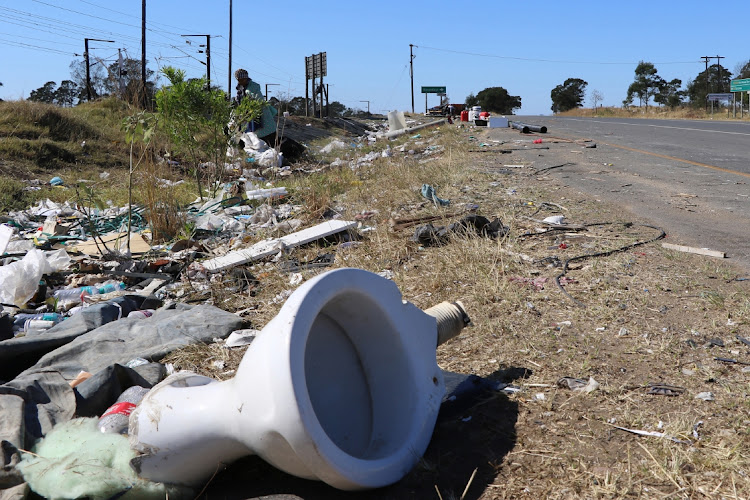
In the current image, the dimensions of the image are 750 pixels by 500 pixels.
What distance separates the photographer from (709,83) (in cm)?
5372

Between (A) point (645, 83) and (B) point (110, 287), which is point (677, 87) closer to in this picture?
(A) point (645, 83)

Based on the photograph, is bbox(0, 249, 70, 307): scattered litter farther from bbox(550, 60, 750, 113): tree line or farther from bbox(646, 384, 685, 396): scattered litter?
bbox(550, 60, 750, 113): tree line

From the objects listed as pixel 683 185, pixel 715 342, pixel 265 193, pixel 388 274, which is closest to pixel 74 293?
pixel 388 274

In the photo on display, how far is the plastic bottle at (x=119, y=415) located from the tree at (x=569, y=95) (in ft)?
268

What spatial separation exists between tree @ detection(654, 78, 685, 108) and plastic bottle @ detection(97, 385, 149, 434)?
5925 centimetres

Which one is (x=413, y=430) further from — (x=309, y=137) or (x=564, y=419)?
(x=309, y=137)

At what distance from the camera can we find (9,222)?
7.40 meters

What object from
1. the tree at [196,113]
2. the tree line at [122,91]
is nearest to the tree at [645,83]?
the tree line at [122,91]

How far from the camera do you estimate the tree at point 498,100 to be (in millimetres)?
79750

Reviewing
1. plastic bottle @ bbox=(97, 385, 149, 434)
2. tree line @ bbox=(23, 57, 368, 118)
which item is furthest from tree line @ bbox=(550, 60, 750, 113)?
plastic bottle @ bbox=(97, 385, 149, 434)

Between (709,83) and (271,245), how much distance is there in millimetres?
58006

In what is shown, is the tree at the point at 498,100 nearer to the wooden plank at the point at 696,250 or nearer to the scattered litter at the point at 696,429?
the wooden plank at the point at 696,250

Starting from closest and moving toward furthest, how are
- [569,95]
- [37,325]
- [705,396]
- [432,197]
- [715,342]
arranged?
[705,396]
[715,342]
[37,325]
[432,197]
[569,95]

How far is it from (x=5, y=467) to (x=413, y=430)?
1349 millimetres
